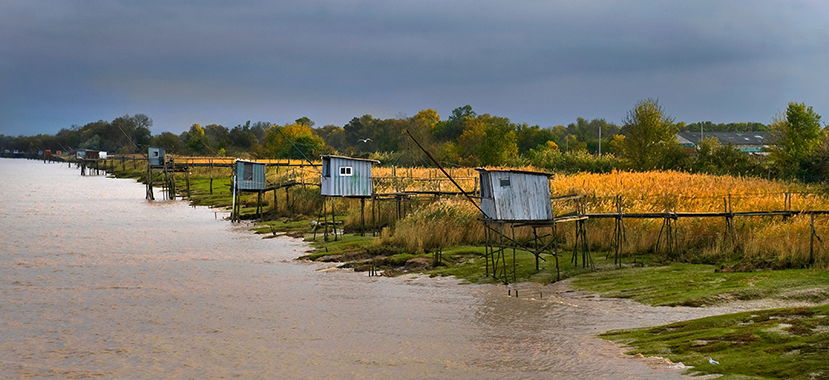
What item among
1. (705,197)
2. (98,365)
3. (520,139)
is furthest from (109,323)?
(520,139)

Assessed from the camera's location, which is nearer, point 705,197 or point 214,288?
point 214,288

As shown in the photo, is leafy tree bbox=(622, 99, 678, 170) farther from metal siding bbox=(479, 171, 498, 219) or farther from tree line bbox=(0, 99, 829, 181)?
metal siding bbox=(479, 171, 498, 219)

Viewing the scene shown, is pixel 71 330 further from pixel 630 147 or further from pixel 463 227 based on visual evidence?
pixel 630 147

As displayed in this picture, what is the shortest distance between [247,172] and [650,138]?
2845 centimetres

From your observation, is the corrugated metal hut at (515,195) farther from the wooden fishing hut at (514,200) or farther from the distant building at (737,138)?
the distant building at (737,138)

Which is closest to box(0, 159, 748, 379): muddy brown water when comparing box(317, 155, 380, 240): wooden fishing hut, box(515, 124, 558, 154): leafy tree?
box(317, 155, 380, 240): wooden fishing hut

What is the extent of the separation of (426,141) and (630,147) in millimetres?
41195

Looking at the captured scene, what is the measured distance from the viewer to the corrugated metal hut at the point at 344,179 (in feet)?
126

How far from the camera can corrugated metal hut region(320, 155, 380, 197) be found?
38375mm

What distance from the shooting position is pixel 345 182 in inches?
1518

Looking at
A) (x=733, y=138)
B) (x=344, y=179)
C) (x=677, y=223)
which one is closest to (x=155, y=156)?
(x=344, y=179)

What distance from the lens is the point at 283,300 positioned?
22.5 metres

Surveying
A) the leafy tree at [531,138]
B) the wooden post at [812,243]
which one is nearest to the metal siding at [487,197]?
the wooden post at [812,243]

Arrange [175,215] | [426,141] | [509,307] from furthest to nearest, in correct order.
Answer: [426,141], [175,215], [509,307]
